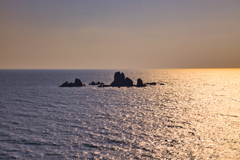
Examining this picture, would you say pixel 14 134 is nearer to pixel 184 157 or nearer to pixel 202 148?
pixel 184 157

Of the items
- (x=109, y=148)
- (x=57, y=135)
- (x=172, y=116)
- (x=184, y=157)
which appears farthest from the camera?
(x=172, y=116)

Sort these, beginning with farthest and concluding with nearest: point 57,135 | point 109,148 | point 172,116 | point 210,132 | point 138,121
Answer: point 172,116 < point 138,121 < point 210,132 < point 57,135 < point 109,148

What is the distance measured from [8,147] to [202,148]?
23920 millimetres

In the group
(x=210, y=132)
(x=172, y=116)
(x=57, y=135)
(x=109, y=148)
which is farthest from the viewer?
(x=172, y=116)

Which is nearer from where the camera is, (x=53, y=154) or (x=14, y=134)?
(x=53, y=154)

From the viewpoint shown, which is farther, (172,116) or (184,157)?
(172,116)

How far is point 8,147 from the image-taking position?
71.1 ft

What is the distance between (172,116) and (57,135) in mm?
23457

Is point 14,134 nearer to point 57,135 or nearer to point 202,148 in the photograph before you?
point 57,135

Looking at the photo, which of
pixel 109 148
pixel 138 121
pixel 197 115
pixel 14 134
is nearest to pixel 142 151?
pixel 109 148

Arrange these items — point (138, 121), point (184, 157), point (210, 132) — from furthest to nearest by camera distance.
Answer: point (138, 121) < point (210, 132) < point (184, 157)

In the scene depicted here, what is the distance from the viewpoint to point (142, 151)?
20797 millimetres

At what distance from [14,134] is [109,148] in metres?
14.7

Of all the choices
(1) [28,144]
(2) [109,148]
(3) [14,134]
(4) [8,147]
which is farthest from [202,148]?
(3) [14,134]
